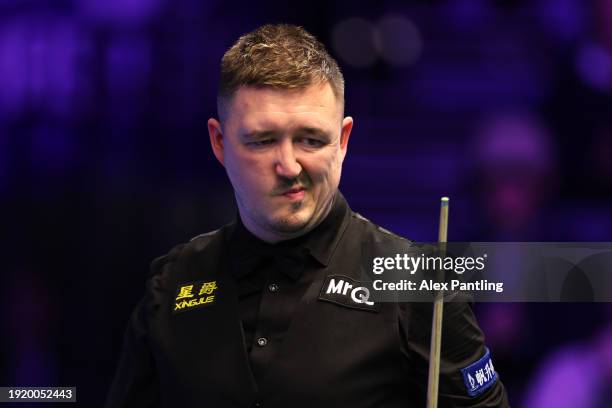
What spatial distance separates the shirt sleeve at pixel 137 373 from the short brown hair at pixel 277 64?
0.55 metres

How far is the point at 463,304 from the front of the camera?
199 cm

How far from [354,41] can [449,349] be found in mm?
1420

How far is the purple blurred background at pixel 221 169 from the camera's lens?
121 inches

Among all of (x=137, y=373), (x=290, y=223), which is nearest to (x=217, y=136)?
(x=290, y=223)

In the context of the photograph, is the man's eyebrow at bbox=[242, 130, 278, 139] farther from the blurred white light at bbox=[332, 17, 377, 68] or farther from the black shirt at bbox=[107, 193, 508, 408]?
the blurred white light at bbox=[332, 17, 377, 68]

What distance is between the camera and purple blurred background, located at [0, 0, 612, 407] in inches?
121

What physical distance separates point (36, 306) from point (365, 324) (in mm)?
1520

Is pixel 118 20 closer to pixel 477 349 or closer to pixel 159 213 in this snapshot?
pixel 159 213

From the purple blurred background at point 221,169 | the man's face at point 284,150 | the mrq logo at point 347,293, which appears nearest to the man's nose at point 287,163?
the man's face at point 284,150

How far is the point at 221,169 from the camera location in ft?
10.3

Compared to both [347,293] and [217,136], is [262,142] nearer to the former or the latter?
[217,136]

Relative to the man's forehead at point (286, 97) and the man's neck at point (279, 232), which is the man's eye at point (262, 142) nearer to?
the man's forehead at point (286, 97)

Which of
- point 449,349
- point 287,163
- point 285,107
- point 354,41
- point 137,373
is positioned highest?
point 354,41

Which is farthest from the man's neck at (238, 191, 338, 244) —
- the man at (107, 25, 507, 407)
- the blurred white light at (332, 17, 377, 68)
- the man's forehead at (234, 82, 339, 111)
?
the blurred white light at (332, 17, 377, 68)
